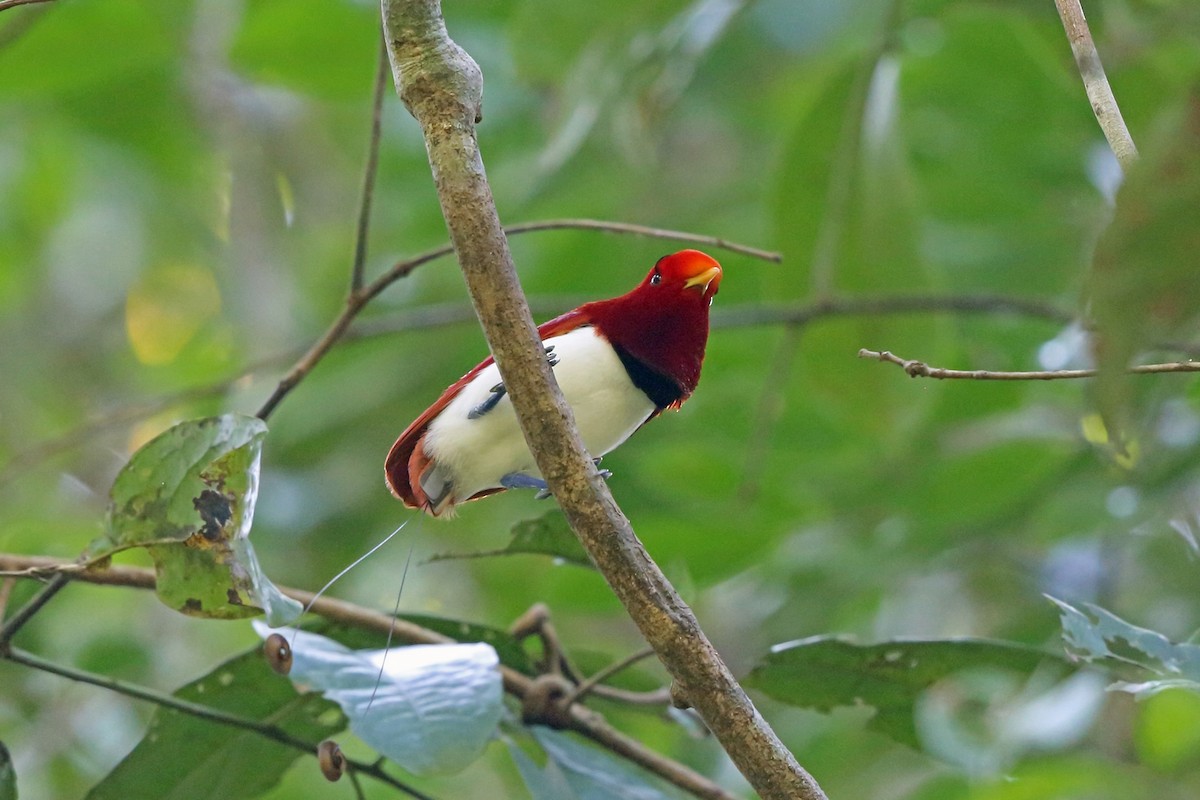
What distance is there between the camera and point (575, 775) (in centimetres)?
183

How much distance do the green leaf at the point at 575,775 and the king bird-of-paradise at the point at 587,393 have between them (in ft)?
1.25

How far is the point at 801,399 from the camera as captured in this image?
3.27m

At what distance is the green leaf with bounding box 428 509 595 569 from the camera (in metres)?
1.92

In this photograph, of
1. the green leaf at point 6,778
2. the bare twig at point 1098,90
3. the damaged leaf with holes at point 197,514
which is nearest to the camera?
the bare twig at point 1098,90

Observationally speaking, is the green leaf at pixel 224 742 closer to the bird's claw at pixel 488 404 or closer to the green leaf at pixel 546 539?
the green leaf at pixel 546 539

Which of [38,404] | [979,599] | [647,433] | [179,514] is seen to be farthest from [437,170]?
[38,404]

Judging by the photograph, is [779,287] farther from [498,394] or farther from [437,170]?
[437,170]

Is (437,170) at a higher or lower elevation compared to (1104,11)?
higher

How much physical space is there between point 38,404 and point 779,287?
413 cm

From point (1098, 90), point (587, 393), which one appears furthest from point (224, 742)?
point (1098, 90)

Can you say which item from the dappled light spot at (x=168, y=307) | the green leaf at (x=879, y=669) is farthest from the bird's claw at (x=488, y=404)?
the dappled light spot at (x=168, y=307)

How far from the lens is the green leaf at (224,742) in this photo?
71.1 inches

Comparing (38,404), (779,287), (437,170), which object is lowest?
(38,404)

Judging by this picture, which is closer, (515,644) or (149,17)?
(515,644)
